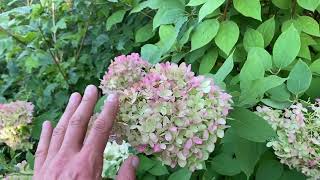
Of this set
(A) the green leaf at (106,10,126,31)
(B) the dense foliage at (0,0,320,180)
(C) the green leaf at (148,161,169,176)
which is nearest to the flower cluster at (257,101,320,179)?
(B) the dense foliage at (0,0,320,180)

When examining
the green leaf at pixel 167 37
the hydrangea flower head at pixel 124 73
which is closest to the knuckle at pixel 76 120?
the hydrangea flower head at pixel 124 73

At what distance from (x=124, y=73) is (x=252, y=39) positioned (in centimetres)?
45

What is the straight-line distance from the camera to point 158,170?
1101 mm

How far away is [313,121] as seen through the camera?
100cm

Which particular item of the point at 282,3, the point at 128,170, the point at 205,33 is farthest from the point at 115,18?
the point at 128,170

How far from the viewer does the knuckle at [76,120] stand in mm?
879

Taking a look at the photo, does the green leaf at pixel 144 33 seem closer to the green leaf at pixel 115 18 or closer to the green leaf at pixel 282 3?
the green leaf at pixel 115 18

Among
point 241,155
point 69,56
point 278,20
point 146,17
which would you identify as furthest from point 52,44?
point 241,155

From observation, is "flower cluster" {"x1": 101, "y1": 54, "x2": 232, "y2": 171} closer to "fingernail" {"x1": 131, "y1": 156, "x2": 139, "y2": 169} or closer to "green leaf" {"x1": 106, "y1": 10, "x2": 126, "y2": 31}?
"fingernail" {"x1": 131, "y1": 156, "x2": 139, "y2": 169}

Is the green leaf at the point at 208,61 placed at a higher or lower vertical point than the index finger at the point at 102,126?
lower

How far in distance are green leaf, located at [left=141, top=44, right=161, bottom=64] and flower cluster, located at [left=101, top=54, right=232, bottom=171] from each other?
263 mm

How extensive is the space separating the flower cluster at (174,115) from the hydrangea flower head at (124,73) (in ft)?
0.21

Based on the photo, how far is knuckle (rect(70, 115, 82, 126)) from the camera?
88cm

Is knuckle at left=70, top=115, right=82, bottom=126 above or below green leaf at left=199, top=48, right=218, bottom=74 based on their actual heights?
above
